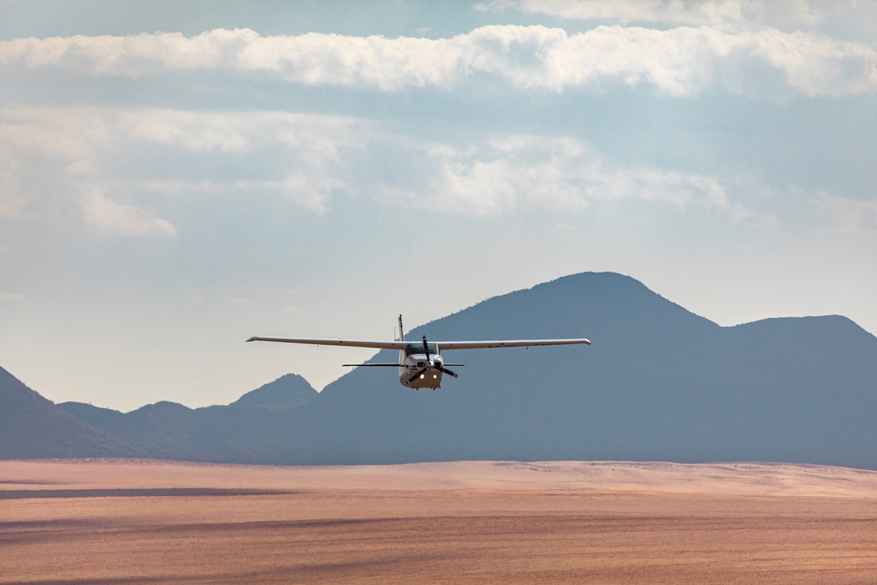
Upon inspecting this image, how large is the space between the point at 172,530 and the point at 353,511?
29.2 m

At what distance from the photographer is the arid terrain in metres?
90.4

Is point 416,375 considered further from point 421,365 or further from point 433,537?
point 433,537

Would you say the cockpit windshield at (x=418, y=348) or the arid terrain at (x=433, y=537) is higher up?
the cockpit windshield at (x=418, y=348)

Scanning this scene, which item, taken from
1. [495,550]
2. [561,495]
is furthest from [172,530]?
[561,495]

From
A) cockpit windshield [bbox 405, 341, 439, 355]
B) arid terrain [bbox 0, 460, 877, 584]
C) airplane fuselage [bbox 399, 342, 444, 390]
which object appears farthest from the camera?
arid terrain [bbox 0, 460, 877, 584]

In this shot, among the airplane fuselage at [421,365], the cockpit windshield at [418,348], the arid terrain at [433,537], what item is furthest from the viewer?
the arid terrain at [433,537]

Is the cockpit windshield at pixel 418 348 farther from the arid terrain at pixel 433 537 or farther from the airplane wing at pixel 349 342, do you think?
the arid terrain at pixel 433 537

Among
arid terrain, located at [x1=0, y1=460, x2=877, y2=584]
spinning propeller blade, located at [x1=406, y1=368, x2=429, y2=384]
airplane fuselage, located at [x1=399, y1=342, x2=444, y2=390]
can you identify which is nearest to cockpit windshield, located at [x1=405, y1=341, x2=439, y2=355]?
airplane fuselage, located at [x1=399, y1=342, x2=444, y2=390]

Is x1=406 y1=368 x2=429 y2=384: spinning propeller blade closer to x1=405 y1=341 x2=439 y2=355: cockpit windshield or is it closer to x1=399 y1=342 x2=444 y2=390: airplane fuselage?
x1=399 y1=342 x2=444 y2=390: airplane fuselage

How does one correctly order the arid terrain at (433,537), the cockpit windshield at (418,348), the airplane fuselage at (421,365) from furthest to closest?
the arid terrain at (433,537), the cockpit windshield at (418,348), the airplane fuselage at (421,365)

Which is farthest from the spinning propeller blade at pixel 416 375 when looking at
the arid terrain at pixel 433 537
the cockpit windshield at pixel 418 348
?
the arid terrain at pixel 433 537

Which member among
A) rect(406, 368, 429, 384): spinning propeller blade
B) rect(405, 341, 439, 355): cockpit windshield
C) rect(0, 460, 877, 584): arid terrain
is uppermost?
rect(405, 341, 439, 355): cockpit windshield

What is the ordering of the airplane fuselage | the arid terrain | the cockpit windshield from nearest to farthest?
the airplane fuselage < the cockpit windshield < the arid terrain

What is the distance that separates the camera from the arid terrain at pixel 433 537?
9038cm
